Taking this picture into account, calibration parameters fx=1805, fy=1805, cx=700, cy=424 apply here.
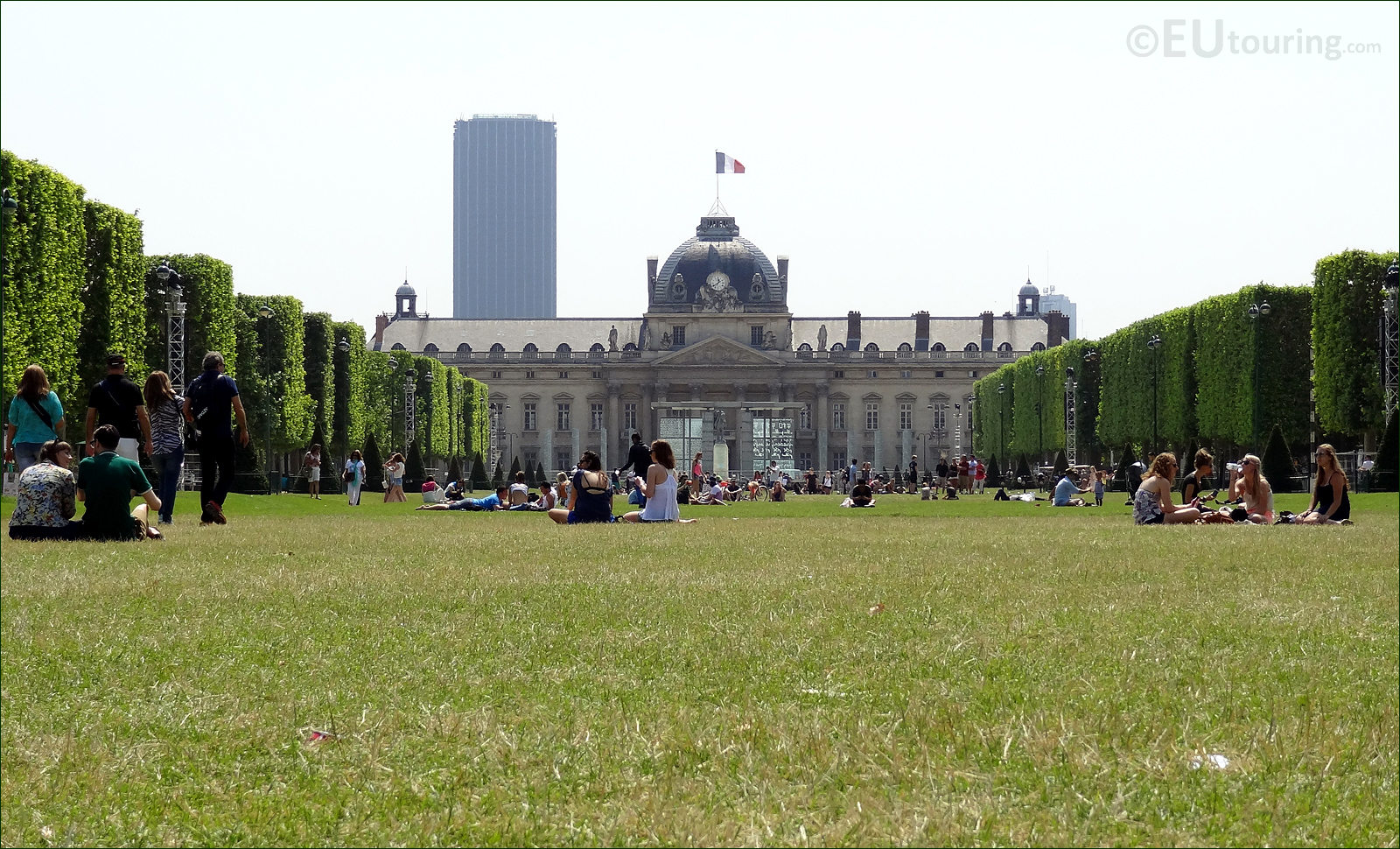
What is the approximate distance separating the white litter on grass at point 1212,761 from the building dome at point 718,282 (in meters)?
119

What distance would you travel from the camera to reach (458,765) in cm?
446

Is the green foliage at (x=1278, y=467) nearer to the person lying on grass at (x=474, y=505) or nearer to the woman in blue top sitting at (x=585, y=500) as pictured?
the person lying on grass at (x=474, y=505)

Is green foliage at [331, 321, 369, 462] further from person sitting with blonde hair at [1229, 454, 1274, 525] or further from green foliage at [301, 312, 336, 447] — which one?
person sitting with blonde hair at [1229, 454, 1274, 525]

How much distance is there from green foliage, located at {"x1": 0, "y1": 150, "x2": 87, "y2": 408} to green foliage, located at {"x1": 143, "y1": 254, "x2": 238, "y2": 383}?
10.3m

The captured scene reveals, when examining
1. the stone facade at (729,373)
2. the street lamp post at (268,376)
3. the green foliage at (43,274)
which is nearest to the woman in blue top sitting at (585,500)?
the green foliage at (43,274)

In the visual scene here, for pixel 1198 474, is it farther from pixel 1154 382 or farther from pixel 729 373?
pixel 729 373

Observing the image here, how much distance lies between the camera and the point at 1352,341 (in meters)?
42.8

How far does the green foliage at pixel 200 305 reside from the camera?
4491cm

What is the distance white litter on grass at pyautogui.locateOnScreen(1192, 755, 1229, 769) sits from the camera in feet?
14.3

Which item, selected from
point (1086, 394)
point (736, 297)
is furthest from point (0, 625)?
point (736, 297)

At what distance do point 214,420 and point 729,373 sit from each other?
10644 cm

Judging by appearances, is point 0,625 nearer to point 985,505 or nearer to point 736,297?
point 985,505

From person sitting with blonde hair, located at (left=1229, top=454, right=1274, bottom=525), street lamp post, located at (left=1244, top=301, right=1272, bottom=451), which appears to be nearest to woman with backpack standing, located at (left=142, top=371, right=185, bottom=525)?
person sitting with blonde hair, located at (left=1229, top=454, right=1274, bottom=525)

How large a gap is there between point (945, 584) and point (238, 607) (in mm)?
3544
